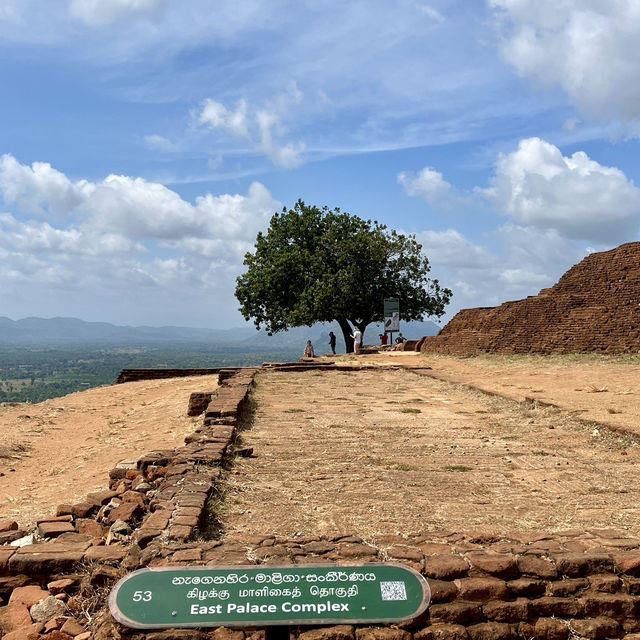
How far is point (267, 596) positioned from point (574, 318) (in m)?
20.2

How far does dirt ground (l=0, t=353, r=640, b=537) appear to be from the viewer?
4.56 metres

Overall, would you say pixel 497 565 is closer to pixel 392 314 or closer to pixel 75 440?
pixel 75 440

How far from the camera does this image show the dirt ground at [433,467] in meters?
4.44

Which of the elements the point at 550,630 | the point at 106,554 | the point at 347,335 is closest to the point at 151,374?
the point at 347,335

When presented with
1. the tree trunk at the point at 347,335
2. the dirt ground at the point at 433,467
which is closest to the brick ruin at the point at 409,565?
the dirt ground at the point at 433,467

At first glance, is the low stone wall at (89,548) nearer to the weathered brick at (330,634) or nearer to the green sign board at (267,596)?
the green sign board at (267,596)

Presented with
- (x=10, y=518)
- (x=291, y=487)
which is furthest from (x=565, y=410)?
(x=10, y=518)

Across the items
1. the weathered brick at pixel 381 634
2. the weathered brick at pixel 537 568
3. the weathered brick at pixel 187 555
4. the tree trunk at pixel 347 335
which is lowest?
the weathered brick at pixel 381 634

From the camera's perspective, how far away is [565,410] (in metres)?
8.82

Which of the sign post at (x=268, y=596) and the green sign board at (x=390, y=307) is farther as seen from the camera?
the green sign board at (x=390, y=307)

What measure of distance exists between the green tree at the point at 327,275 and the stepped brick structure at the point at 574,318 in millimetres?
8132

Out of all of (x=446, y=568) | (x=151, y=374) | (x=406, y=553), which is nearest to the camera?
(x=446, y=568)

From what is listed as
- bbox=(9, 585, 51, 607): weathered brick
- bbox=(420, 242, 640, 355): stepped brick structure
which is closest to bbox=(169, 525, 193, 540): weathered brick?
bbox=(9, 585, 51, 607): weathered brick

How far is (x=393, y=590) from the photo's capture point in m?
3.10
